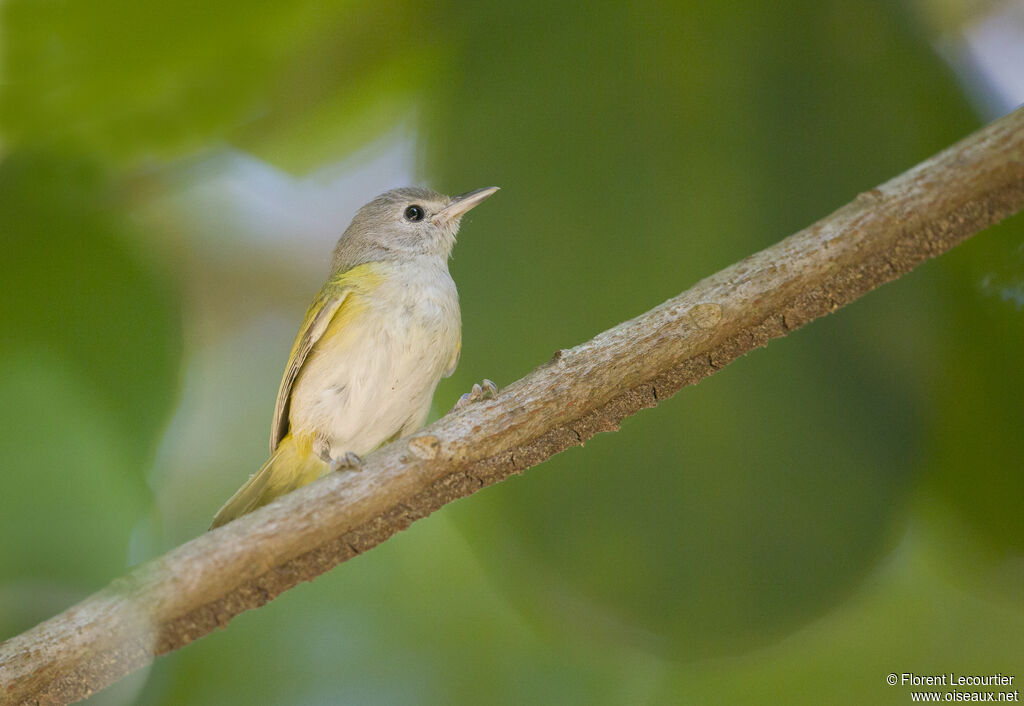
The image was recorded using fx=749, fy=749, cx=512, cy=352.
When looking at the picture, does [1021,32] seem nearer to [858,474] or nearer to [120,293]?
[858,474]

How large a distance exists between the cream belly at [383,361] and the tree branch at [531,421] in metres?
0.33

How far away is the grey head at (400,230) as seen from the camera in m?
0.91

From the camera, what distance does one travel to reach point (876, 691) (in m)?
0.65

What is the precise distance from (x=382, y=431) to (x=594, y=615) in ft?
1.06

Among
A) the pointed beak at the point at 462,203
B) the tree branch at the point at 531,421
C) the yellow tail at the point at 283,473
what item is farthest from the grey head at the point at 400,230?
the tree branch at the point at 531,421

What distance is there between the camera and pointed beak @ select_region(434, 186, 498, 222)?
2.58ft

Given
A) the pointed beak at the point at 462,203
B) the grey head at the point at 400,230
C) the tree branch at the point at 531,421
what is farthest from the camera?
the grey head at the point at 400,230

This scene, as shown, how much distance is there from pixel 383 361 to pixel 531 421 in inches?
15.1

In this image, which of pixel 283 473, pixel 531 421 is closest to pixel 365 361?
pixel 283 473

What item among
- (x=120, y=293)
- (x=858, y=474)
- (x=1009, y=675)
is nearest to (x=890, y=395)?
(x=858, y=474)

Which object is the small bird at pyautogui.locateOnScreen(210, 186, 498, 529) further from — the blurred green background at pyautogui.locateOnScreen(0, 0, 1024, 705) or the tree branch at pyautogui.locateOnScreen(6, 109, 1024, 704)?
→ the tree branch at pyautogui.locateOnScreen(6, 109, 1024, 704)

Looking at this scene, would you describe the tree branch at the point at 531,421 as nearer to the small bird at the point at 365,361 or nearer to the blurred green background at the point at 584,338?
the blurred green background at the point at 584,338

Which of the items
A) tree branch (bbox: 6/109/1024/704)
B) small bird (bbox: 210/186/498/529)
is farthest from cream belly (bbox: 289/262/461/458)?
tree branch (bbox: 6/109/1024/704)

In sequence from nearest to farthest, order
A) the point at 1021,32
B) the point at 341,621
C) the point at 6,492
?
1. the point at 1021,32
2. the point at 6,492
3. the point at 341,621
